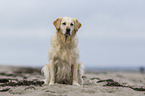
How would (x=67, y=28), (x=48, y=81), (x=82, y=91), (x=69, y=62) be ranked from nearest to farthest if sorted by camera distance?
(x=82, y=91), (x=67, y=28), (x=69, y=62), (x=48, y=81)

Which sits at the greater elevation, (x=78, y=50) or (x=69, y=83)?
(x=78, y=50)

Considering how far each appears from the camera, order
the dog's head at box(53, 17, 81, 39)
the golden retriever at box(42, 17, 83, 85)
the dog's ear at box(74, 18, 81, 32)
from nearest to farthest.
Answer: the dog's head at box(53, 17, 81, 39) < the golden retriever at box(42, 17, 83, 85) < the dog's ear at box(74, 18, 81, 32)

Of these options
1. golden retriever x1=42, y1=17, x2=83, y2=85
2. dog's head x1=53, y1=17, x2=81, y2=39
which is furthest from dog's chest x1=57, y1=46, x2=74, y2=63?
dog's head x1=53, y1=17, x2=81, y2=39

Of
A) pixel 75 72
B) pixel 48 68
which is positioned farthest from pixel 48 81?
pixel 75 72

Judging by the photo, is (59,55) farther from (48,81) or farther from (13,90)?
(13,90)

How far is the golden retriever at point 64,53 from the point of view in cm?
755

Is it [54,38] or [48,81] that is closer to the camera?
[54,38]

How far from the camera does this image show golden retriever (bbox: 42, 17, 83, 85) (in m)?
7.55

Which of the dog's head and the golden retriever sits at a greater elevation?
the dog's head

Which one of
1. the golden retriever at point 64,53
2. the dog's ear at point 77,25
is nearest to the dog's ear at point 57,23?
the golden retriever at point 64,53

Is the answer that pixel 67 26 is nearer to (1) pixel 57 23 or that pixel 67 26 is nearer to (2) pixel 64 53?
(1) pixel 57 23

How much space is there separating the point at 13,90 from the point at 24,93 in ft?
2.39

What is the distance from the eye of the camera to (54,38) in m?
8.01

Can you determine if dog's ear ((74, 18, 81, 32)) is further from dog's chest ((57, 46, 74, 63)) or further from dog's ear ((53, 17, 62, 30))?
dog's chest ((57, 46, 74, 63))
